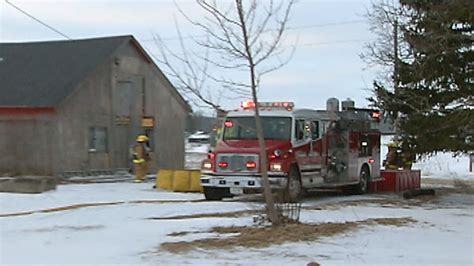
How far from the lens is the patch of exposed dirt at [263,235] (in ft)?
37.9

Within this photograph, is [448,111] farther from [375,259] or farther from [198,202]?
[375,259]

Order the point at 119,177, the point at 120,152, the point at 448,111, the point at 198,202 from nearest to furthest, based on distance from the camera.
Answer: the point at 198,202 → the point at 448,111 → the point at 119,177 → the point at 120,152

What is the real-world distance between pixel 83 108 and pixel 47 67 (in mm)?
3107

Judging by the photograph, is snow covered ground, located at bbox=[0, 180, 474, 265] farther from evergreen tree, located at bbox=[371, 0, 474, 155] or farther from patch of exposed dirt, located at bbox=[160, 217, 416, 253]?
evergreen tree, located at bbox=[371, 0, 474, 155]

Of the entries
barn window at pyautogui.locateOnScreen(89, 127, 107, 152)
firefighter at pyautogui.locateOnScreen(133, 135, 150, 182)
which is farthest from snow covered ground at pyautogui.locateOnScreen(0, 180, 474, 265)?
barn window at pyautogui.locateOnScreen(89, 127, 107, 152)

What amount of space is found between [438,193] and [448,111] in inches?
206

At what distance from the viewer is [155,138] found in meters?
35.3

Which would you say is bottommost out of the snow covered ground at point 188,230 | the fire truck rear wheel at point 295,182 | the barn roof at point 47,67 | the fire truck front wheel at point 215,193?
the snow covered ground at point 188,230

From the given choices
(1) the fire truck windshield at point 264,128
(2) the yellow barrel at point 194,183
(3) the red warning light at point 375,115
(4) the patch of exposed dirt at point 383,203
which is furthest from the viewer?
(3) the red warning light at point 375,115

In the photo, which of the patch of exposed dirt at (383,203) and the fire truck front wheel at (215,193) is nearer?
the patch of exposed dirt at (383,203)

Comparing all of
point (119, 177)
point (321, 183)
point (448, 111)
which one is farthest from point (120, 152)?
point (448, 111)

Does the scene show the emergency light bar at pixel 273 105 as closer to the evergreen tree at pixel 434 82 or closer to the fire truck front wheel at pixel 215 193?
the fire truck front wheel at pixel 215 193

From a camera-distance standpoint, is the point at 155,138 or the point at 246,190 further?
the point at 155,138

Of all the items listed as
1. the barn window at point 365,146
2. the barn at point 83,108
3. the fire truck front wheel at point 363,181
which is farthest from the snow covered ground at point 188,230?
the barn at point 83,108
